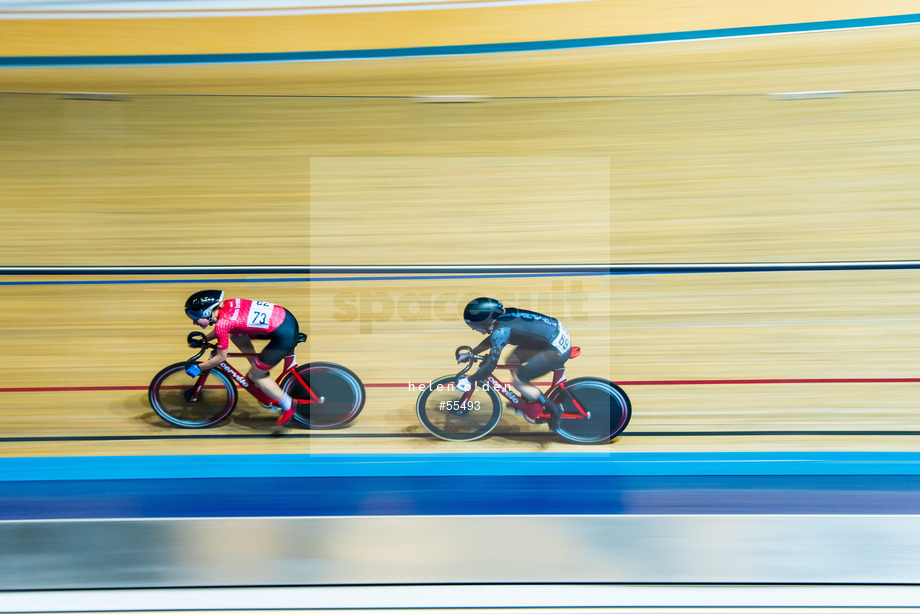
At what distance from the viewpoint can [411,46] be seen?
1.54 metres

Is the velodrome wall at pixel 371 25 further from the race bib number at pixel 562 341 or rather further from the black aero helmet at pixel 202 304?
the race bib number at pixel 562 341

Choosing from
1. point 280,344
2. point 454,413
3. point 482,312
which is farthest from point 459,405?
point 280,344

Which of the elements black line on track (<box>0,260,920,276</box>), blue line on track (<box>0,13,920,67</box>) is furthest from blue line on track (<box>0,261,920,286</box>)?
blue line on track (<box>0,13,920,67</box>)

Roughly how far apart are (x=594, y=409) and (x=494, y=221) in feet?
2.02

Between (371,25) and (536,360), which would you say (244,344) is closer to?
(536,360)

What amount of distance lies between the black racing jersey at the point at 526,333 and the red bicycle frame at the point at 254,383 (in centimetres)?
55

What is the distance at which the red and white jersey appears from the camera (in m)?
1.40

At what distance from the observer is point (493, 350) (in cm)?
134

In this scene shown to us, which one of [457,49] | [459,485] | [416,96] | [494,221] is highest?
[457,49]

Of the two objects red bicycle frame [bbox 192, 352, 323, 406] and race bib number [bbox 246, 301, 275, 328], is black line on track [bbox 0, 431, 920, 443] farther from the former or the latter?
race bib number [bbox 246, 301, 275, 328]

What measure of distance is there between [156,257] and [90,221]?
22 cm

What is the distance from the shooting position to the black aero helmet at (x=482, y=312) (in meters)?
1.35

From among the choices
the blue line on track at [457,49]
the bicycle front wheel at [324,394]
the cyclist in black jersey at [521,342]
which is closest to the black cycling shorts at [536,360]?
the cyclist in black jersey at [521,342]

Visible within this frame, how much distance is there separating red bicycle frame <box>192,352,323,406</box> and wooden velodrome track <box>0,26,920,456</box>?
53 mm
